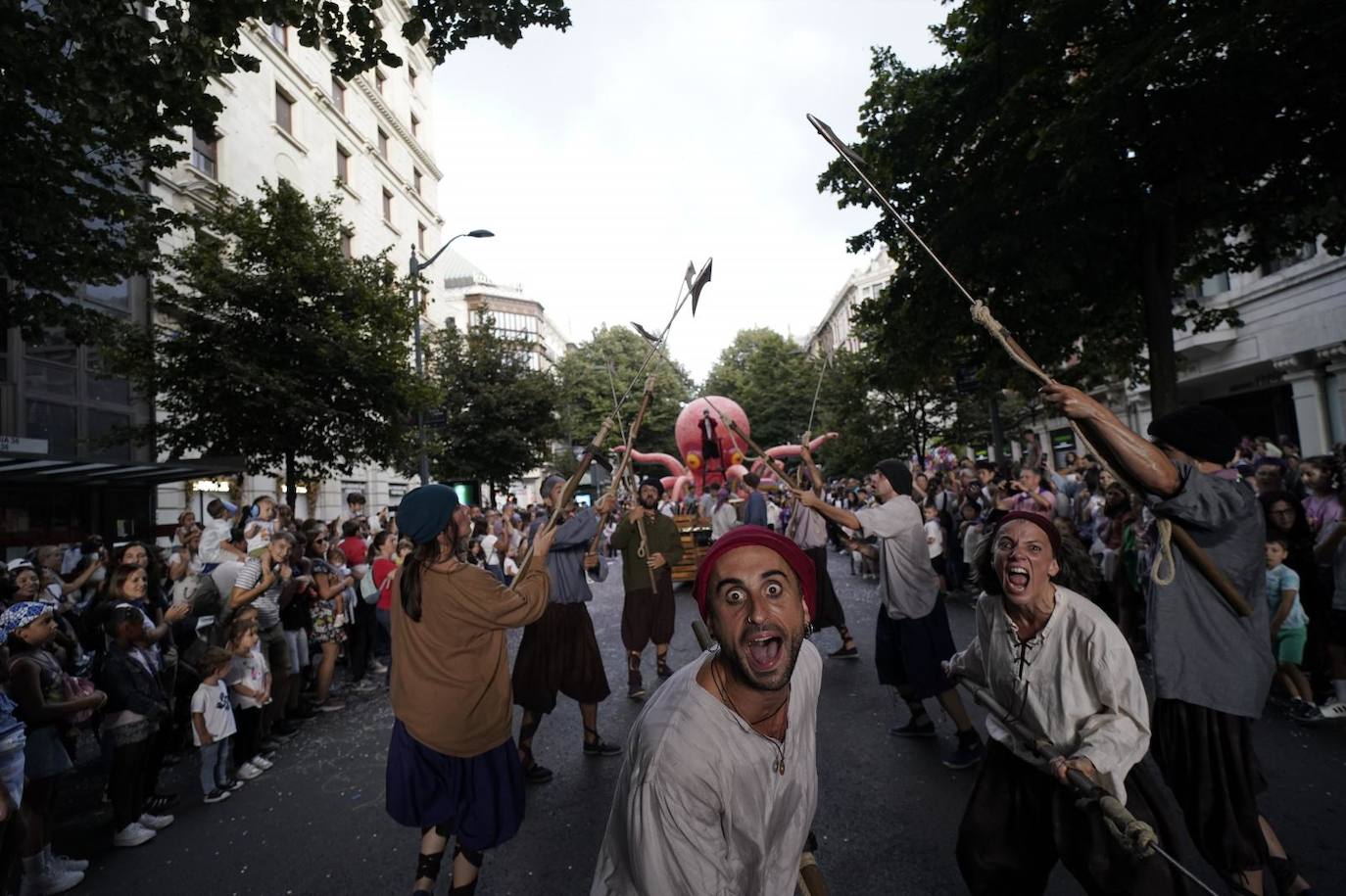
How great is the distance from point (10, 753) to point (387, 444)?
11.6 meters

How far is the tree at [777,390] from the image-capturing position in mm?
42688

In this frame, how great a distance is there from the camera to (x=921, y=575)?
4.85 meters

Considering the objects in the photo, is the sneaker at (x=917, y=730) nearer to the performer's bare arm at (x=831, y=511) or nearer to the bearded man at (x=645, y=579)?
the performer's bare arm at (x=831, y=511)

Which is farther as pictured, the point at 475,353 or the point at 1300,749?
the point at 475,353

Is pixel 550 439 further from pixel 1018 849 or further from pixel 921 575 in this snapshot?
pixel 1018 849

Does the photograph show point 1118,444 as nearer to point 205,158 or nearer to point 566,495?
point 566,495

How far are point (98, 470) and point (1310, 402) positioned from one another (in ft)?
79.5

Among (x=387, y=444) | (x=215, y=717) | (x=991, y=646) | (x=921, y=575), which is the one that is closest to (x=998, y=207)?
(x=921, y=575)

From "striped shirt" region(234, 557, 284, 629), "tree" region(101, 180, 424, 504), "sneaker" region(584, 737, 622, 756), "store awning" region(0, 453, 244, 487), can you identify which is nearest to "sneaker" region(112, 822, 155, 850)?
"striped shirt" region(234, 557, 284, 629)

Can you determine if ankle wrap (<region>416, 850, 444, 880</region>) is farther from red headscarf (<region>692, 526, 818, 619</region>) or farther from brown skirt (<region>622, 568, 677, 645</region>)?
brown skirt (<region>622, 568, 677, 645</region>)

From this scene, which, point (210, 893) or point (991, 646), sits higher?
point (991, 646)

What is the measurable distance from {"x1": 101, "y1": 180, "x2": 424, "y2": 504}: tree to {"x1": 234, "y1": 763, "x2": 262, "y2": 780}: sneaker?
26.7 ft

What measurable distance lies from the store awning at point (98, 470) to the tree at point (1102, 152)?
40.2 ft

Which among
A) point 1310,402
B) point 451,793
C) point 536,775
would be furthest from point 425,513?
point 1310,402
